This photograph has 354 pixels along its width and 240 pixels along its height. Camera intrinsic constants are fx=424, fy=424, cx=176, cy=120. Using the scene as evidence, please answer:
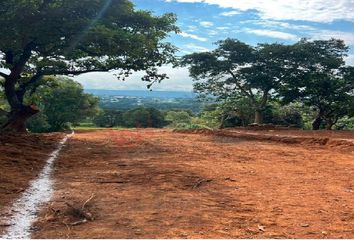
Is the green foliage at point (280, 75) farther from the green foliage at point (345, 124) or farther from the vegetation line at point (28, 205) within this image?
the vegetation line at point (28, 205)

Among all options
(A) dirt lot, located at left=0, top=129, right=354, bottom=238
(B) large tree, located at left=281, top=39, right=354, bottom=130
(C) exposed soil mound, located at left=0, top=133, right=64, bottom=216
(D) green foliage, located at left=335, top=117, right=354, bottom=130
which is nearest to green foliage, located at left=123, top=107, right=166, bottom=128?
(D) green foliage, located at left=335, top=117, right=354, bottom=130

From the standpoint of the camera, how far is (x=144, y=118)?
212 feet

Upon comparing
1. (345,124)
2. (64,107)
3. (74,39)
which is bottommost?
(345,124)

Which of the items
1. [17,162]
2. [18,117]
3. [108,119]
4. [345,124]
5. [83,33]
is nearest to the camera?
[17,162]

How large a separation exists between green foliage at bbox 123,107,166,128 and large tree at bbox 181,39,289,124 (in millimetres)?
32086

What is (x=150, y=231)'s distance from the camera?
5.43m

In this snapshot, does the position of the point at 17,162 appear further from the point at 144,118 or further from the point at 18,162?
the point at 144,118

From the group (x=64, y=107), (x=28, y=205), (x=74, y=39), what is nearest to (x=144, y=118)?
(x=64, y=107)

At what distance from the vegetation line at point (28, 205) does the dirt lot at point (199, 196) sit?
0.16 meters

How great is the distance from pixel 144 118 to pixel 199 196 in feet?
189

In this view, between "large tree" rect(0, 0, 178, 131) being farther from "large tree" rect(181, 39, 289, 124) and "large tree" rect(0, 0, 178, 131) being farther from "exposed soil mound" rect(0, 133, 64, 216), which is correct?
"large tree" rect(181, 39, 289, 124)

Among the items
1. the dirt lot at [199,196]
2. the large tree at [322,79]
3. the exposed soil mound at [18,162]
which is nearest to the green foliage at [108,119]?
the large tree at [322,79]

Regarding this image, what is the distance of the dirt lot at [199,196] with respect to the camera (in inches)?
218

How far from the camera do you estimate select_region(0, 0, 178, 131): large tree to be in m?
13.6
